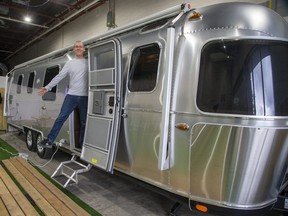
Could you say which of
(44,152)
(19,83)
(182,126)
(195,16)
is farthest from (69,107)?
(19,83)

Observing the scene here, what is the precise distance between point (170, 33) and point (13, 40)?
14.4 meters

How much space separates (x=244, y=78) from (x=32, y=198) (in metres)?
2.81

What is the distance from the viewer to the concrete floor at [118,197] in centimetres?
348

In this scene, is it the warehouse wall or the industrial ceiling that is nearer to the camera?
the warehouse wall

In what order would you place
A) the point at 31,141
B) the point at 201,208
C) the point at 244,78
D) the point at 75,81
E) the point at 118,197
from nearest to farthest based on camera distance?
the point at 244,78
the point at 201,208
the point at 118,197
the point at 75,81
the point at 31,141

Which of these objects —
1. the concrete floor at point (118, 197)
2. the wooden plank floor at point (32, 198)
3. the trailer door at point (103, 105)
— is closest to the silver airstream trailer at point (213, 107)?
the trailer door at point (103, 105)

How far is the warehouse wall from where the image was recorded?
4895mm

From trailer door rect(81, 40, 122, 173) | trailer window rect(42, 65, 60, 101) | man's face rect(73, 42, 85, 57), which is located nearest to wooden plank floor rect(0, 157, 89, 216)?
trailer door rect(81, 40, 122, 173)

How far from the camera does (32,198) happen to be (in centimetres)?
324

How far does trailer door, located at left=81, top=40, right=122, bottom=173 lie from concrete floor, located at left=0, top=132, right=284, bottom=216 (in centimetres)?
54

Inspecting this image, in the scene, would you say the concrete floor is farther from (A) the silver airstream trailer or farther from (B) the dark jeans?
(B) the dark jeans

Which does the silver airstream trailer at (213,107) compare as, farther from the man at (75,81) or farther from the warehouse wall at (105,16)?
the warehouse wall at (105,16)

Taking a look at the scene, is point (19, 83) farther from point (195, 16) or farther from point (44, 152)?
point (195, 16)

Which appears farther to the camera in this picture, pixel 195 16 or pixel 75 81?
pixel 75 81
